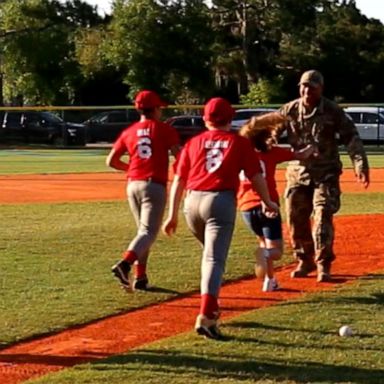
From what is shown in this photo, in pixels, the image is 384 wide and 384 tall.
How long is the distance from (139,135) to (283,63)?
48.6 metres

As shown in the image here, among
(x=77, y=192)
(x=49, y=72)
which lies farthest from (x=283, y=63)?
(x=77, y=192)

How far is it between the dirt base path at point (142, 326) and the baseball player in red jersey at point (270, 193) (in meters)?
0.34

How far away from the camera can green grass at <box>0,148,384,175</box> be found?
30.0m

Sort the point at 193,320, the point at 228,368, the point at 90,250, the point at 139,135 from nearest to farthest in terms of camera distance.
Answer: the point at 228,368, the point at 193,320, the point at 139,135, the point at 90,250

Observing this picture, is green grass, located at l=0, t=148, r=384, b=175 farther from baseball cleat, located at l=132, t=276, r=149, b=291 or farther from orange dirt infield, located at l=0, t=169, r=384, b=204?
baseball cleat, located at l=132, t=276, r=149, b=291

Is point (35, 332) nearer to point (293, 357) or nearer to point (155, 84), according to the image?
point (293, 357)

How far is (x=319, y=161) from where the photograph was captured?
996 cm

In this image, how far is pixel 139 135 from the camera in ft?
30.5

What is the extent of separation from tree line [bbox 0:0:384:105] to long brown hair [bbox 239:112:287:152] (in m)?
41.6

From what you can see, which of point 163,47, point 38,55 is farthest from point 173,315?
point 38,55

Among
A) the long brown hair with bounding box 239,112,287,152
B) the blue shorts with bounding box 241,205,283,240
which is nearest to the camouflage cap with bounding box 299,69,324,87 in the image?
the long brown hair with bounding box 239,112,287,152

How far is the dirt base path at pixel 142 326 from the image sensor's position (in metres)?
7.10

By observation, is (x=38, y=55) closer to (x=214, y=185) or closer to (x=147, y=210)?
(x=147, y=210)

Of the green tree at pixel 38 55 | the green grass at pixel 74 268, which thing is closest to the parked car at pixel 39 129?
the green tree at pixel 38 55
